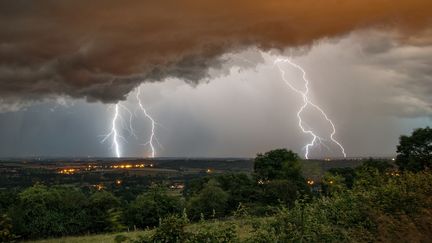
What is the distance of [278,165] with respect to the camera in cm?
7175

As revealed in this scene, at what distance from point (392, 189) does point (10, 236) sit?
42.0ft

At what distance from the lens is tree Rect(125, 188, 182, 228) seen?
55.8 meters

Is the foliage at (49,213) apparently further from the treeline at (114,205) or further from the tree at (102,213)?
the tree at (102,213)

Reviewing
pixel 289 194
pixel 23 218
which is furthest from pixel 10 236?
pixel 289 194

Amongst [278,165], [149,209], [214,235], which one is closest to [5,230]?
[214,235]

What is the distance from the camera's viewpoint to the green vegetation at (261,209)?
11688 mm

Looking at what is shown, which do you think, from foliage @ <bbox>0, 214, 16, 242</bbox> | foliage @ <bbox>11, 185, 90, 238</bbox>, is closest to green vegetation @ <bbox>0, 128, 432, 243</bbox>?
foliage @ <bbox>0, 214, 16, 242</bbox>

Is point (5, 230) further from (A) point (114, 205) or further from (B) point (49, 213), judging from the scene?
(A) point (114, 205)

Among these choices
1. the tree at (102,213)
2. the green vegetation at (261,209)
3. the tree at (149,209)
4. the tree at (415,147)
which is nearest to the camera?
the green vegetation at (261,209)

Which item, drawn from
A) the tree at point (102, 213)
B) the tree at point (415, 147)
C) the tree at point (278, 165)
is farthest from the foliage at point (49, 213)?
the tree at point (415, 147)

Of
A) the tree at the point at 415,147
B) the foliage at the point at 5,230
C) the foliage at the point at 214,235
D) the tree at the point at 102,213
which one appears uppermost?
the tree at the point at 415,147

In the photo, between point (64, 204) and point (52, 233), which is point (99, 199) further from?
point (52, 233)

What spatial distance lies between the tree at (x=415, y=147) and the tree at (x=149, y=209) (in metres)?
34.5

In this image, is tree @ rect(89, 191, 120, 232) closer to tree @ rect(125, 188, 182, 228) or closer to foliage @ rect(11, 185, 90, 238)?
foliage @ rect(11, 185, 90, 238)
